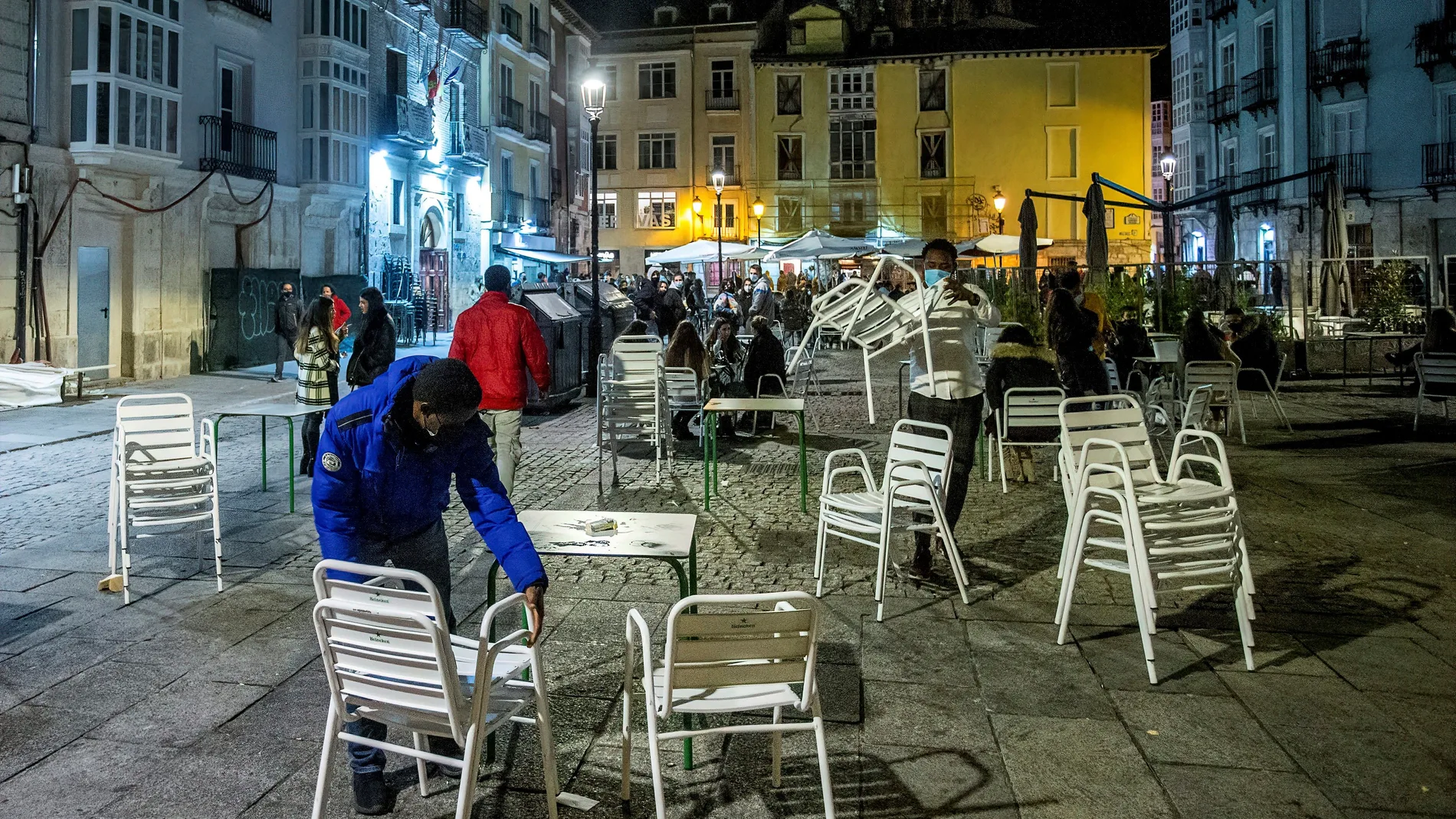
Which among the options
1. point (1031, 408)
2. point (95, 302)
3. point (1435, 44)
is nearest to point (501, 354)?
point (1031, 408)

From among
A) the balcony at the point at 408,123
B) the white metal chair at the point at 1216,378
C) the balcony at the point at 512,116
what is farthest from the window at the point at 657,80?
the white metal chair at the point at 1216,378

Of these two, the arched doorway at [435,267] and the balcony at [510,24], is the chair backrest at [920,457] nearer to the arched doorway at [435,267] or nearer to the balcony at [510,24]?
the arched doorway at [435,267]

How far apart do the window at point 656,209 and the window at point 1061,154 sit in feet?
50.7

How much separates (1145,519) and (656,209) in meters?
45.0

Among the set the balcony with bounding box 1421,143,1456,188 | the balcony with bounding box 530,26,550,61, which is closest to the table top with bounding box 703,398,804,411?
the balcony with bounding box 1421,143,1456,188

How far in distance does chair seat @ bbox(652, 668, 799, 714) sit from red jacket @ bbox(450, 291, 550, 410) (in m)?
4.08

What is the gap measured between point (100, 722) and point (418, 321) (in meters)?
25.6

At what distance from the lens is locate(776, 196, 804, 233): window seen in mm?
46875

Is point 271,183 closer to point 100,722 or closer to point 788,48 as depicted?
point 100,722

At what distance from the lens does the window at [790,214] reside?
46.9 m

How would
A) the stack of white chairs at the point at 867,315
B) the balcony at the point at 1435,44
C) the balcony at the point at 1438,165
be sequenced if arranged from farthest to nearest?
the balcony at the point at 1438,165 → the balcony at the point at 1435,44 → the stack of white chairs at the point at 867,315

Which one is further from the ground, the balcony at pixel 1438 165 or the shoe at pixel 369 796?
the balcony at pixel 1438 165

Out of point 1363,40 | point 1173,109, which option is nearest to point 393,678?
point 1363,40

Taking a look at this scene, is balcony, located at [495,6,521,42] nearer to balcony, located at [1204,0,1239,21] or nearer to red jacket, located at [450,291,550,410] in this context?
balcony, located at [1204,0,1239,21]
